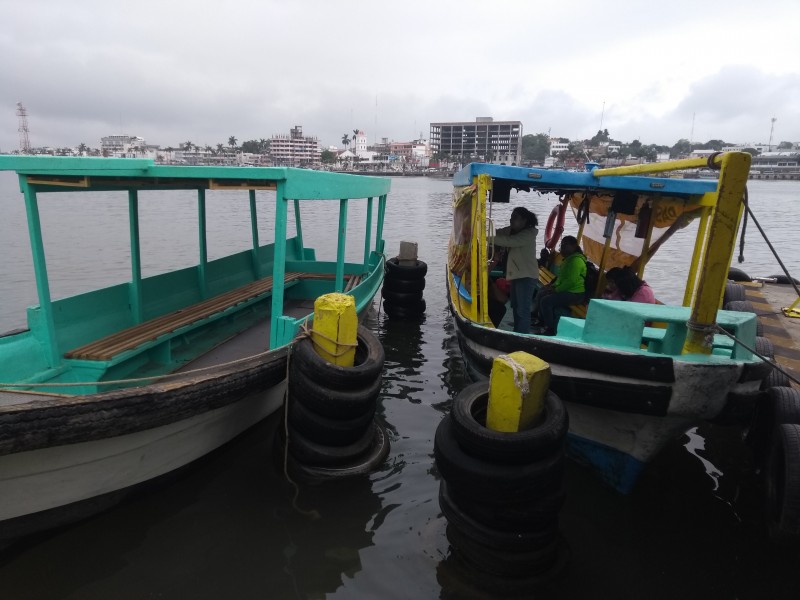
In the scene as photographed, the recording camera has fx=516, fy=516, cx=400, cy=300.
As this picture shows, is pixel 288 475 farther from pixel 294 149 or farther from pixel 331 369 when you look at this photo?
pixel 294 149

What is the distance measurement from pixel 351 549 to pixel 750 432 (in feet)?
12.3

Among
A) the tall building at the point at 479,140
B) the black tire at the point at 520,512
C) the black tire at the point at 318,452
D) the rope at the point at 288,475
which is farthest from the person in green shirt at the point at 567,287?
the tall building at the point at 479,140

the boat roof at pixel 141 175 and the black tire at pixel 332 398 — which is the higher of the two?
the boat roof at pixel 141 175

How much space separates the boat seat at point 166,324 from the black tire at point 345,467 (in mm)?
1723

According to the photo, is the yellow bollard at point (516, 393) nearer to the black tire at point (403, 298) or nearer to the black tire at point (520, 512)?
the black tire at point (520, 512)

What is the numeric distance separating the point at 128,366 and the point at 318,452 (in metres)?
2.10

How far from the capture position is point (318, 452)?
470 cm

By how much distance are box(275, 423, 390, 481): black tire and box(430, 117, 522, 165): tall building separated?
56353mm

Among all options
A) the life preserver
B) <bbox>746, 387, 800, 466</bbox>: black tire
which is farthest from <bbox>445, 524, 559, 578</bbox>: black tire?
the life preserver

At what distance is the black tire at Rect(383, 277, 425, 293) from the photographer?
10.3 m

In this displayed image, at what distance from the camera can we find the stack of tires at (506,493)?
11.4 ft

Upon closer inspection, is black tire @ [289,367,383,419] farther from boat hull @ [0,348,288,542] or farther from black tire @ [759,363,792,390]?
black tire @ [759,363,792,390]

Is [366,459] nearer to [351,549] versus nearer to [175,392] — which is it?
[351,549]

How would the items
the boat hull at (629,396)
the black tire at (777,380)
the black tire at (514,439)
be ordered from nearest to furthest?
the black tire at (514,439), the boat hull at (629,396), the black tire at (777,380)
